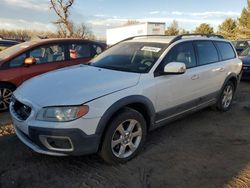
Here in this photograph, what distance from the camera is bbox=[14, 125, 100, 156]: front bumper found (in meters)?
3.10

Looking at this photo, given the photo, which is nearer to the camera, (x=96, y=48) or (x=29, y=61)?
(x=29, y=61)

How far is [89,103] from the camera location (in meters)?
3.16

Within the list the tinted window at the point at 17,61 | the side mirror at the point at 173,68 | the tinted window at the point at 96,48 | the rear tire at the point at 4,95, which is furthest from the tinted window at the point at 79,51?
the side mirror at the point at 173,68

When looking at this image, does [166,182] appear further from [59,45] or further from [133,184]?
[59,45]

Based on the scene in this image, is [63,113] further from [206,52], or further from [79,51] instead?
[79,51]

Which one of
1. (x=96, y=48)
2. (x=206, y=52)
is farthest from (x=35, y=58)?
(x=206, y=52)

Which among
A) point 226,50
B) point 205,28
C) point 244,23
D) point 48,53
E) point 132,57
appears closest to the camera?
point 132,57

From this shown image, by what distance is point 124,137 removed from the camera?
143 inches

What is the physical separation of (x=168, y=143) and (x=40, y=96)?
2111 mm

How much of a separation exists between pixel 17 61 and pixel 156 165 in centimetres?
405

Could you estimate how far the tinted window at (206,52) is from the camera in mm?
4984

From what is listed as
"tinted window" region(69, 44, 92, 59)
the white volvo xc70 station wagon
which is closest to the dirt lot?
the white volvo xc70 station wagon

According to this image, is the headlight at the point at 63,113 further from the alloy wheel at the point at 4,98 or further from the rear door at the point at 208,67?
the alloy wheel at the point at 4,98

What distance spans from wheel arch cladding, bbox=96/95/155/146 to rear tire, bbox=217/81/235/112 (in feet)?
8.21
